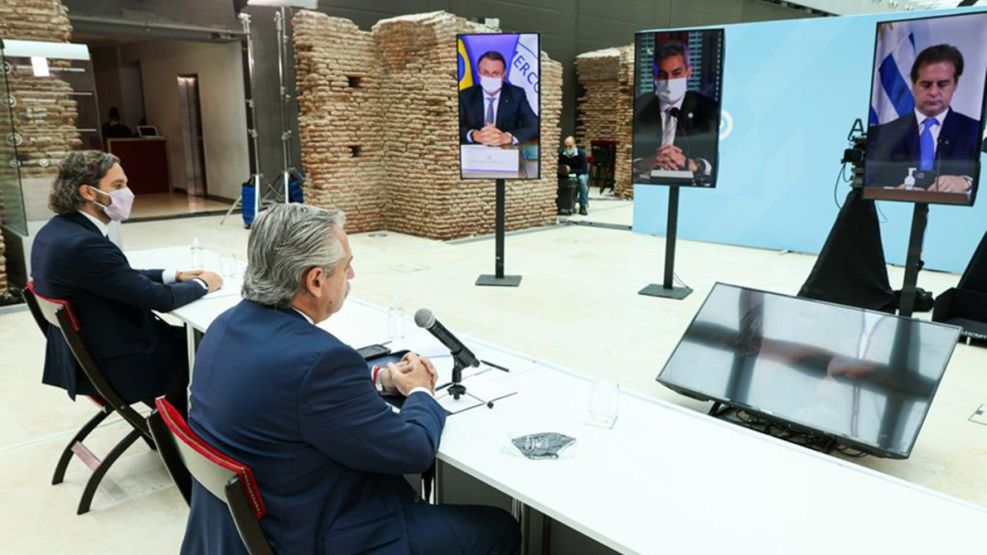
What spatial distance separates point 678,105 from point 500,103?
168 centimetres

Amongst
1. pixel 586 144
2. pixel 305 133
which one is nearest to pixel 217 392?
pixel 305 133

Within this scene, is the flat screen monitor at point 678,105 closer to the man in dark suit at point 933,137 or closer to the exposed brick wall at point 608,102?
the man in dark suit at point 933,137

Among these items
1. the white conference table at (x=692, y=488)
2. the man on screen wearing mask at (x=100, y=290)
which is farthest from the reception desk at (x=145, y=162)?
the white conference table at (x=692, y=488)

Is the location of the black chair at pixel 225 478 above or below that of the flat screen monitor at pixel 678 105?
below

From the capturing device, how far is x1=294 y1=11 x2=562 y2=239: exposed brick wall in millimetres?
9625

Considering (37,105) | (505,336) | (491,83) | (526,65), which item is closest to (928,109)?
(505,336)

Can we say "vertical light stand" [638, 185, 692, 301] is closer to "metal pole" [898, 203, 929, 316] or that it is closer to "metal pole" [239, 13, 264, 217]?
"metal pole" [898, 203, 929, 316]

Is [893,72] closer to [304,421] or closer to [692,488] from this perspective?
[692,488]

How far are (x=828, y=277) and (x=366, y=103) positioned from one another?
673 centimetres

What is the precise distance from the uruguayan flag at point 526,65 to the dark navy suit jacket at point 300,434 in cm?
557

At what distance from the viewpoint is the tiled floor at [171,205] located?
40.8ft

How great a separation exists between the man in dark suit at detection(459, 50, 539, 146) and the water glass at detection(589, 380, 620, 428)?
5140mm

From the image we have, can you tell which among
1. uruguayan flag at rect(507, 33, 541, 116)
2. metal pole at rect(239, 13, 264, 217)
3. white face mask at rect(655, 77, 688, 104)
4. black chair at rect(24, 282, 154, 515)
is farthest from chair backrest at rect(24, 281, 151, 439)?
metal pole at rect(239, 13, 264, 217)

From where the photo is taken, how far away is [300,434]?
1706 mm
